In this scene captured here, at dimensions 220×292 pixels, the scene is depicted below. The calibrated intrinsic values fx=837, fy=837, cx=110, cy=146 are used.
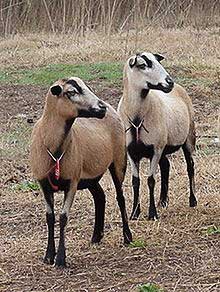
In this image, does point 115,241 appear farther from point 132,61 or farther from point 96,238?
point 132,61

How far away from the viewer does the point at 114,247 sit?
22.0 ft

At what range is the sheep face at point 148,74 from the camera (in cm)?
773

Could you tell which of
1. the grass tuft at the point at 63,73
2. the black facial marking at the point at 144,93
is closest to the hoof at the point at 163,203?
the black facial marking at the point at 144,93

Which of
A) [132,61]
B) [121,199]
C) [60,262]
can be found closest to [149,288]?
[60,262]

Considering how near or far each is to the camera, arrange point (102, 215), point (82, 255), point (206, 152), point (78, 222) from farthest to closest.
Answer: point (206, 152)
point (78, 222)
point (102, 215)
point (82, 255)

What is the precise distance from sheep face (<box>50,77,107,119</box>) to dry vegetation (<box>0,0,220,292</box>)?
3.63 feet

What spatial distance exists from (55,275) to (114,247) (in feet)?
3.02

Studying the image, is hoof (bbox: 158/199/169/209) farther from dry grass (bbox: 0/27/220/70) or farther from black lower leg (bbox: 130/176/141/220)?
dry grass (bbox: 0/27/220/70)

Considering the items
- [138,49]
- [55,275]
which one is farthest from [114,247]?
[138,49]

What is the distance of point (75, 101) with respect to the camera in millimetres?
6000

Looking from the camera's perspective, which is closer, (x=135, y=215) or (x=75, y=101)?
(x=75, y=101)

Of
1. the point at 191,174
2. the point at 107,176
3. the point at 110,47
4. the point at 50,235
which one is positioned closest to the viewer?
the point at 50,235

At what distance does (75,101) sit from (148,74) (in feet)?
6.37

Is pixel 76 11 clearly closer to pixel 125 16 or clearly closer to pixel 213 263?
pixel 125 16
